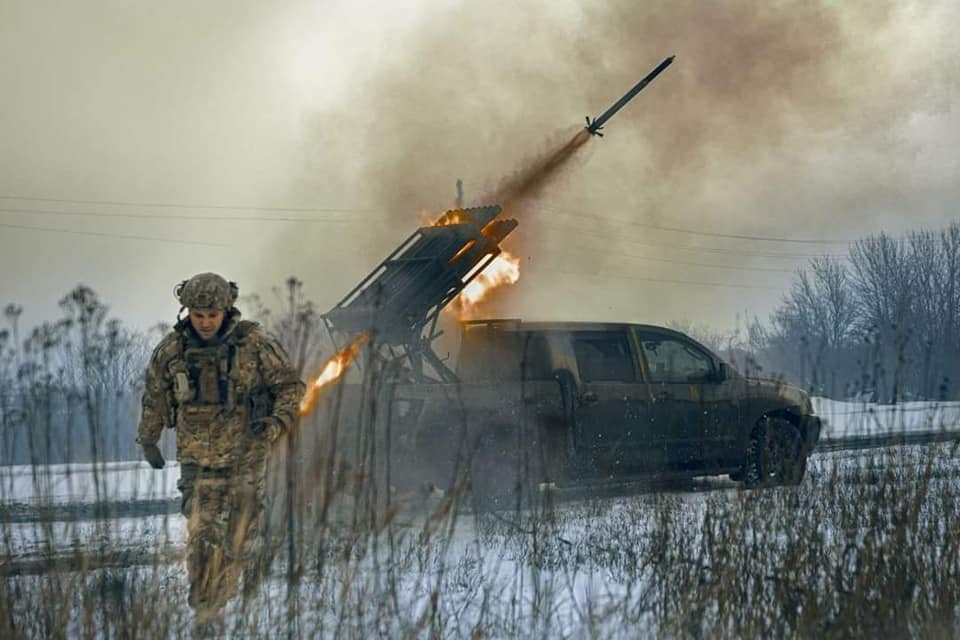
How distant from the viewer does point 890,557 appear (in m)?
4.48

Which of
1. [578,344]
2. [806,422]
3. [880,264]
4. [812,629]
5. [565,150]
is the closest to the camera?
[812,629]

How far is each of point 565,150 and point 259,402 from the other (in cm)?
898


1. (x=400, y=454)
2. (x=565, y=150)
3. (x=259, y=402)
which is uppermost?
(x=565, y=150)

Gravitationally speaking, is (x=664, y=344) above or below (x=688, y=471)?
above

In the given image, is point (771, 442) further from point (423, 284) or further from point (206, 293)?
point (206, 293)

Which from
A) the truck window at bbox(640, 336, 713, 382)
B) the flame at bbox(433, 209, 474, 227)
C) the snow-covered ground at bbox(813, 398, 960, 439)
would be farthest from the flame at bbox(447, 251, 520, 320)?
the snow-covered ground at bbox(813, 398, 960, 439)

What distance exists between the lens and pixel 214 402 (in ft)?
17.1

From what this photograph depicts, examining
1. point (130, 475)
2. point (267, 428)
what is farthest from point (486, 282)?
point (267, 428)

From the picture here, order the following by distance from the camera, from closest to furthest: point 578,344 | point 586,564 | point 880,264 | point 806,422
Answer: point 586,564 < point 578,344 < point 806,422 < point 880,264

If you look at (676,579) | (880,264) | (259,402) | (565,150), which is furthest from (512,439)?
(880,264)

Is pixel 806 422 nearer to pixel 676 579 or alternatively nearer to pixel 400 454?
pixel 400 454

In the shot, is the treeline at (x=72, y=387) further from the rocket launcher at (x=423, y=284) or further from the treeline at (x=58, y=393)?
the rocket launcher at (x=423, y=284)

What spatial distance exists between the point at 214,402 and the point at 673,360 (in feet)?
17.8

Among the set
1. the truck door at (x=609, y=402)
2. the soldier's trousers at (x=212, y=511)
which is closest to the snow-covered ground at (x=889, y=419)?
the truck door at (x=609, y=402)
